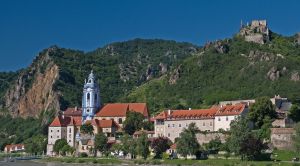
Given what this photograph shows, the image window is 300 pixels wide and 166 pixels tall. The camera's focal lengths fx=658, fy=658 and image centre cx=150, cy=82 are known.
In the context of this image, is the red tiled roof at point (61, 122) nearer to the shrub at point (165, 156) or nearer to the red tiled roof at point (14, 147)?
the red tiled roof at point (14, 147)

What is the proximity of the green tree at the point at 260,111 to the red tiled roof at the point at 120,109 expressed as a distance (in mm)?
35852

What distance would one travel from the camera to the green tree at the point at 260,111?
9938cm

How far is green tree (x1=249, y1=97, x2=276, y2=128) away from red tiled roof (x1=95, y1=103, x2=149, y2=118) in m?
35.9

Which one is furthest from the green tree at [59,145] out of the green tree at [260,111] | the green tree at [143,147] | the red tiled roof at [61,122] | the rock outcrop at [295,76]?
the rock outcrop at [295,76]

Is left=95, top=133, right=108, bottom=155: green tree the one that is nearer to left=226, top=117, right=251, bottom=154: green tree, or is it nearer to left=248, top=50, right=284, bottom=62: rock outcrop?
left=226, top=117, right=251, bottom=154: green tree

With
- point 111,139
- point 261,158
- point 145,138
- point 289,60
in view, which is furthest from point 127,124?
point 289,60

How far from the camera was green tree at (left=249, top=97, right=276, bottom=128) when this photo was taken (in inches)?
3912

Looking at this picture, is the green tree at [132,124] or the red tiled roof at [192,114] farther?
the green tree at [132,124]

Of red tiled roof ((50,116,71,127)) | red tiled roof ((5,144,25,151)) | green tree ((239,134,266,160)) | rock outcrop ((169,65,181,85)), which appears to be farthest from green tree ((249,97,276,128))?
red tiled roof ((5,144,25,151))

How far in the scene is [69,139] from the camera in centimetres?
13400

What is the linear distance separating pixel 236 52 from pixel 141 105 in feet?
158

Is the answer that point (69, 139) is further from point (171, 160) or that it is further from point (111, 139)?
point (171, 160)

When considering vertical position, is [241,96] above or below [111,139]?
above

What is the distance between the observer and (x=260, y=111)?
328 ft
